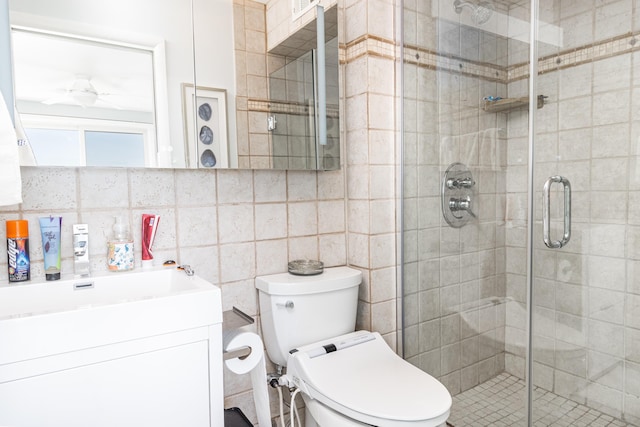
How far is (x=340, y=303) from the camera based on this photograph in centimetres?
158

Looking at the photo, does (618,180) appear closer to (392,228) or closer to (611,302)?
(611,302)

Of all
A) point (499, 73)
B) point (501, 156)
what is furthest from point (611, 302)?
point (499, 73)

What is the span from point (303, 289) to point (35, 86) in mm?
1029

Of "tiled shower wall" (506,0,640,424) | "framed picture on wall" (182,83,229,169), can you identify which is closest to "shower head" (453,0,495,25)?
"tiled shower wall" (506,0,640,424)

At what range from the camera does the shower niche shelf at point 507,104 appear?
1446mm

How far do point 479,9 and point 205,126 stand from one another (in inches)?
44.7

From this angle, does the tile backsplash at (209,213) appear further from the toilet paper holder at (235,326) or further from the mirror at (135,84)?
the toilet paper holder at (235,326)

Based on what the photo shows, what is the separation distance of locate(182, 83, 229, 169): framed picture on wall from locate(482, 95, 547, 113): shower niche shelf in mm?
985

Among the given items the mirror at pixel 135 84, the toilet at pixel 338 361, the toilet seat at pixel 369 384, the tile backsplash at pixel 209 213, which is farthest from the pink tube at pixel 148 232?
the toilet seat at pixel 369 384

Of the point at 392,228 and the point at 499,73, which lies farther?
the point at 392,228


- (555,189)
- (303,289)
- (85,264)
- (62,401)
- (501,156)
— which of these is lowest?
(62,401)

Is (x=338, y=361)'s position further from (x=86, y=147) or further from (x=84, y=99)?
(x=84, y=99)

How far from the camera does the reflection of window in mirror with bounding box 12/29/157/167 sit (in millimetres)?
1139

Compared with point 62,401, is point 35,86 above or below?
above
